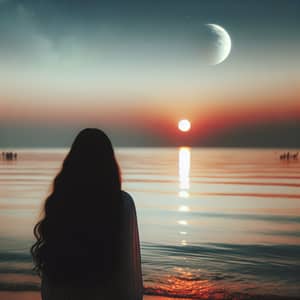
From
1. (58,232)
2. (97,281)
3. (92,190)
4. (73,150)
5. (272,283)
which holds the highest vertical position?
(73,150)

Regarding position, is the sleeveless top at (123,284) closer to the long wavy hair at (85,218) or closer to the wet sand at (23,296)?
the long wavy hair at (85,218)

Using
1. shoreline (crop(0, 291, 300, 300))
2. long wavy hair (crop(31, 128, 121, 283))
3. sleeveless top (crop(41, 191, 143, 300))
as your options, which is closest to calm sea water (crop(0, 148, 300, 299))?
shoreline (crop(0, 291, 300, 300))

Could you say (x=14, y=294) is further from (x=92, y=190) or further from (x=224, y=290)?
(x=92, y=190)

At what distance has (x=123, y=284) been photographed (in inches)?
82.0

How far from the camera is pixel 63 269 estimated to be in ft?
6.80

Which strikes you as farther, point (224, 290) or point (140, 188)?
point (140, 188)

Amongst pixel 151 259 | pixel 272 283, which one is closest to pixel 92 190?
pixel 272 283

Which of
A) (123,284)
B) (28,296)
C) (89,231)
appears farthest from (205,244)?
(89,231)

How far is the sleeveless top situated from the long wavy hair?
3 cm

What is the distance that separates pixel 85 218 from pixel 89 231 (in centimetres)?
6

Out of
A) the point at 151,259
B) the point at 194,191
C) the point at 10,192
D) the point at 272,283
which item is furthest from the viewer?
the point at 194,191

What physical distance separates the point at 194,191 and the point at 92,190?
1861cm

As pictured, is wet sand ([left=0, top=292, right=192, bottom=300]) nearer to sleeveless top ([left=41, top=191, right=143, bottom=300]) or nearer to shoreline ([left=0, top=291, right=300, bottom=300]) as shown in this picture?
shoreline ([left=0, top=291, right=300, bottom=300])

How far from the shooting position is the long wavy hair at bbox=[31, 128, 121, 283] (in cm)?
205
